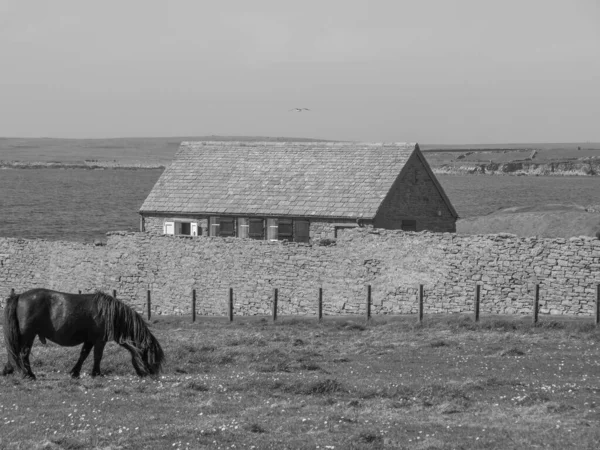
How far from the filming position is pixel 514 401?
15203 mm

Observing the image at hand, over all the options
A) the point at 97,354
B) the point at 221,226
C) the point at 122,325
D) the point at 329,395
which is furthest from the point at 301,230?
the point at 329,395

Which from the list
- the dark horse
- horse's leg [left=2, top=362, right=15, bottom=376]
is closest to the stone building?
the dark horse

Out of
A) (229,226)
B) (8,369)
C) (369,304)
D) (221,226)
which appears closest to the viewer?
(8,369)

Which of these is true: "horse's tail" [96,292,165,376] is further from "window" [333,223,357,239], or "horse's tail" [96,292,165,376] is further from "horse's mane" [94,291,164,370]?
"window" [333,223,357,239]

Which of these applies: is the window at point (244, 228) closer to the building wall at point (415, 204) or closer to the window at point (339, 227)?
the window at point (339, 227)

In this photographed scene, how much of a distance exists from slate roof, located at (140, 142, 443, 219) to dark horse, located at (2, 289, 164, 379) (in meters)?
17.5

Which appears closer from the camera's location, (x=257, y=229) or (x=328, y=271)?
(x=328, y=271)

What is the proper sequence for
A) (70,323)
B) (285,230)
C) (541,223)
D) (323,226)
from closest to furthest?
(70,323), (323,226), (541,223), (285,230)

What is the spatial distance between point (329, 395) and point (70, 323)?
14.9 ft

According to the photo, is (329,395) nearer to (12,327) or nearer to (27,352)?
(27,352)

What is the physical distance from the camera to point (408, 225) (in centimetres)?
3684

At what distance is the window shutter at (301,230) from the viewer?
35.8 meters

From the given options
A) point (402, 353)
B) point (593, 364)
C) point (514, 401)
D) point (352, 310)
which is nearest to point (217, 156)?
point (352, 310)

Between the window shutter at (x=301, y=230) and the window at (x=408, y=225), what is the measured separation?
331 cm
